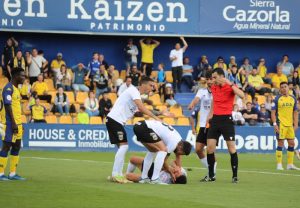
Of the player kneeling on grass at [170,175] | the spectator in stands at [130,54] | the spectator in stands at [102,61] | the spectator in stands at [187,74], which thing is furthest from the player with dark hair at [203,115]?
the spectator in stands at [187,74]

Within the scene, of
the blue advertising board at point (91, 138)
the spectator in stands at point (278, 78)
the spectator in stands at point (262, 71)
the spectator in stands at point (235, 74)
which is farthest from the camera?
the spectator in stands at point (262, 71)

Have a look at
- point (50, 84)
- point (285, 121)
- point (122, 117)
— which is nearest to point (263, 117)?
point (50, 84)

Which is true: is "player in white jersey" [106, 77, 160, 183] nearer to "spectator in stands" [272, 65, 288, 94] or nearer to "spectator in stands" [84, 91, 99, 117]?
"spectator in stands" [84, 91, 99, 117]

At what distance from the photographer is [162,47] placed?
35.1 meters

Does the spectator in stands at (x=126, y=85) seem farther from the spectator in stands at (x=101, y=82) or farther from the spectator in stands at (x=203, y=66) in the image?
the spectator in stands at (x=203, y=66)

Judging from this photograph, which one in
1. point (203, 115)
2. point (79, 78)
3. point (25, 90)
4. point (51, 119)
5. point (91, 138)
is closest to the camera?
point (203, 115)

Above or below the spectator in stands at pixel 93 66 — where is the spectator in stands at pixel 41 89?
below

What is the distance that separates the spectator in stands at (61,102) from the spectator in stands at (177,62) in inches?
192

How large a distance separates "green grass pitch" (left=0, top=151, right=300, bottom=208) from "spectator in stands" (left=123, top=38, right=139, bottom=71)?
40.1 ft

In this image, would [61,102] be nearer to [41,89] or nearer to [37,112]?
[41,89]

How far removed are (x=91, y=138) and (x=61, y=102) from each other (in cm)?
223

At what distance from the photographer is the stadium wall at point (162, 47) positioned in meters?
33.8

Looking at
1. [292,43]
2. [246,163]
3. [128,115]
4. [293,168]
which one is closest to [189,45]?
[292,43]

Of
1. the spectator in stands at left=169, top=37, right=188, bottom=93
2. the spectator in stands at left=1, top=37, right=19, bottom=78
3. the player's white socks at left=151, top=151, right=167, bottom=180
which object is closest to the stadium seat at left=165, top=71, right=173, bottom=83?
the spectator in stands at left=169, top=37, right=188, bottom=93
